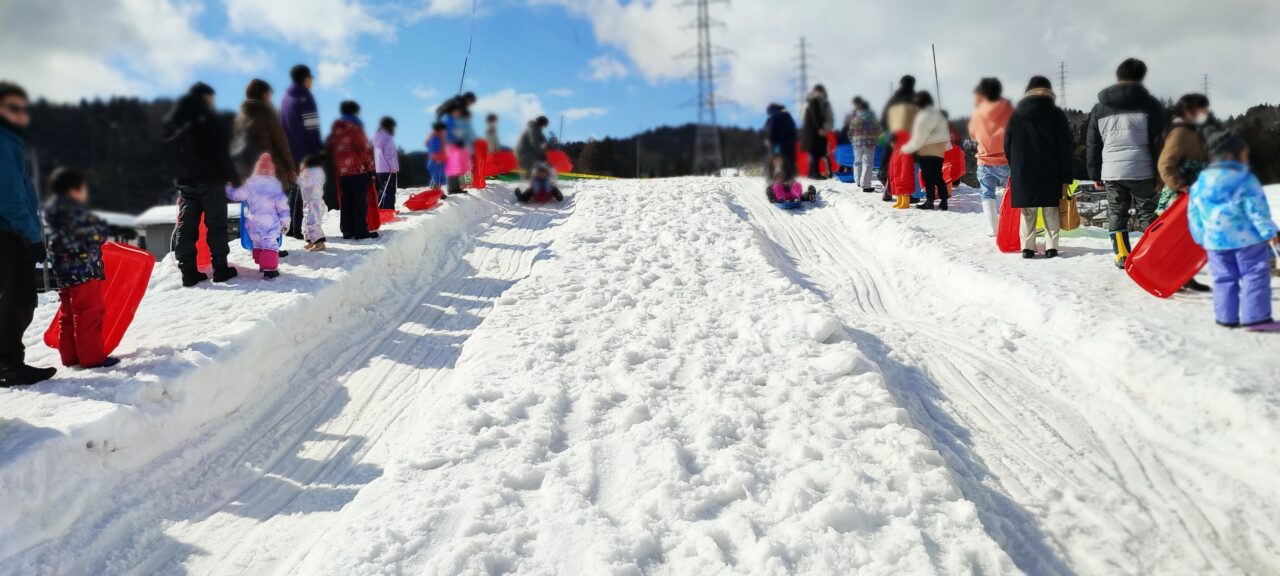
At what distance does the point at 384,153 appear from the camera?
437 inches

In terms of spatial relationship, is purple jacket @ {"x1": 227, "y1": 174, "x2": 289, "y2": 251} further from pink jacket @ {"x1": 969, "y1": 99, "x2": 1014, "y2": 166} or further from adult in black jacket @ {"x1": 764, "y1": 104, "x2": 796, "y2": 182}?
pink jacket @ {"x1": 969, "y1": 99, "x2": 1014, "y2": 166}

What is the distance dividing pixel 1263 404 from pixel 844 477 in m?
2.41

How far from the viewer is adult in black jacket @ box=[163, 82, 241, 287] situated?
645cm

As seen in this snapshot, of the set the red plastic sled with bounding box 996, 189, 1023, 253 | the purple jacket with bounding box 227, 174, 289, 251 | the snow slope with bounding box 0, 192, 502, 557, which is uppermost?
the purple jacket with bounding box 227, 174, 289, 251

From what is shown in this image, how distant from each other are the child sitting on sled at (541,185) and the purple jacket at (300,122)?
479 cm

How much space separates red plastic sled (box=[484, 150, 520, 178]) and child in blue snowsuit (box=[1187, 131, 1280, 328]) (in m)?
11.7

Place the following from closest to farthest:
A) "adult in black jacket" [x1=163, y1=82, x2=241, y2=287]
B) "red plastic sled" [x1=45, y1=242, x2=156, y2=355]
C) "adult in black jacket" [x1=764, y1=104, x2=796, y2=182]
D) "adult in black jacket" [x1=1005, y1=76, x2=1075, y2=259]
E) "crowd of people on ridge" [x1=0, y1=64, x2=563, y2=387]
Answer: "crowd of people on ridge" [x1=0, y1=64, x2=563, y2=387]
"red plastic sled" [x1=45, y1=242, x2=156, y2=355]
"adult in black jacket" [x1=163, y1=82, x2=241, y2=287]
"adult in black jacket" [x1=1005, y1=76, x2=1075, y2=259]
"adult in black jacket" [x1=764, y1=104, x2=796, y2=182]

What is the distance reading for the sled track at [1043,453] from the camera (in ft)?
11.7

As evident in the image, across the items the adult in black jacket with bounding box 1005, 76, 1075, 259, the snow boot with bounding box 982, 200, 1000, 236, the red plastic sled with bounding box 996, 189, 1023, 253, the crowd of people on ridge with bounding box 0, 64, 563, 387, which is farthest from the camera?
the snow boot with bounding box 982, 200, 1000, 236

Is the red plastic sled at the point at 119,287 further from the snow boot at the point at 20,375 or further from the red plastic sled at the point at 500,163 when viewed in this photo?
the red plastic sled at the point at 500,163


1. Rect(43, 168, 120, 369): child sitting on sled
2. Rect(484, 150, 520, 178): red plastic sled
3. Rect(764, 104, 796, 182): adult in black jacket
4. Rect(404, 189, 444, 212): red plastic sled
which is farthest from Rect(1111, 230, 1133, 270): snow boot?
Rect(484, 150, 520, 178): red plastic sled

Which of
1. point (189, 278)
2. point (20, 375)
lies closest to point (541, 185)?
point (189, 278)

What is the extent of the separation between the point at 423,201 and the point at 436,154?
63.3 inches

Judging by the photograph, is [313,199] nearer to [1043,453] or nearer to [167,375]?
[167,375]
